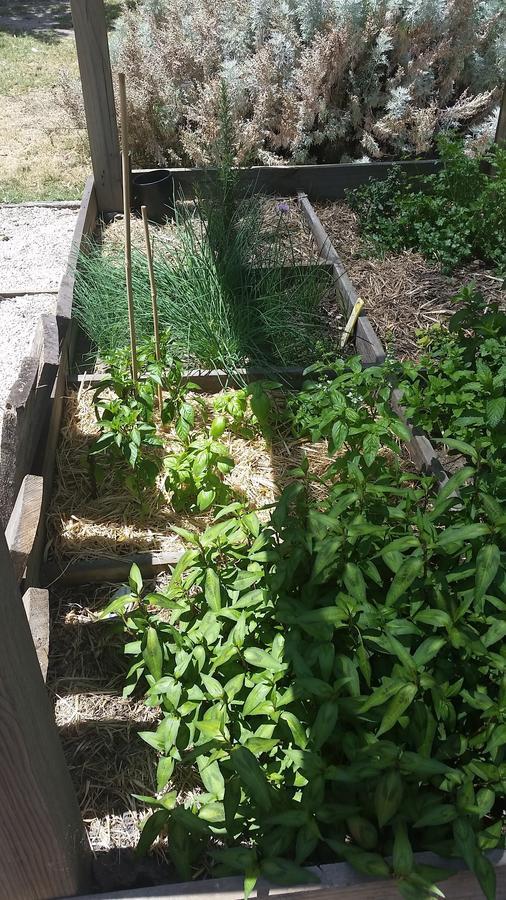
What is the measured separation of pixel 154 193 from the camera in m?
5.13

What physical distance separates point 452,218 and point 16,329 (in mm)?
2727

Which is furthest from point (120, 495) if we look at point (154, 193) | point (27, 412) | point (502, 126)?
point (502, 126)

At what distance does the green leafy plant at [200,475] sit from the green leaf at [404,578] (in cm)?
111

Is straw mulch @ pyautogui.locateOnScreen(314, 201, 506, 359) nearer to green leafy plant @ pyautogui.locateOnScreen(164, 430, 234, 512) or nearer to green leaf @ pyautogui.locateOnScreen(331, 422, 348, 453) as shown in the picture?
green leaf @ pyautogui.locateOnScreen(331, 422, 348, 453)

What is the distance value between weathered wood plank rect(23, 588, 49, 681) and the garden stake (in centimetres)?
218

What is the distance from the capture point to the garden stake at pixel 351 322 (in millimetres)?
3608

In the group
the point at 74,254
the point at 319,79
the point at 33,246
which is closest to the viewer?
the point at 74,254

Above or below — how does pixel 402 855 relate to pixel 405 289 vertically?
below

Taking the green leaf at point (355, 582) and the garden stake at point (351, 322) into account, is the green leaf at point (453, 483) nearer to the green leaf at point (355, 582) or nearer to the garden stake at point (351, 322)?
the green leaf at point (355, 582)

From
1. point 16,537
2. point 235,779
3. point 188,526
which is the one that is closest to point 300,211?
point 188,526

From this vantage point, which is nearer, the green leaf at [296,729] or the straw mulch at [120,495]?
the green leaf at [296,729]

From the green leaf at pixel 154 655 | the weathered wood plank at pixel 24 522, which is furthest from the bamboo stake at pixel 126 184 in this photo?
the green leaf at pixel 154 655

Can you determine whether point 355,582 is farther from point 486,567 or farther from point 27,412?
point 27,412

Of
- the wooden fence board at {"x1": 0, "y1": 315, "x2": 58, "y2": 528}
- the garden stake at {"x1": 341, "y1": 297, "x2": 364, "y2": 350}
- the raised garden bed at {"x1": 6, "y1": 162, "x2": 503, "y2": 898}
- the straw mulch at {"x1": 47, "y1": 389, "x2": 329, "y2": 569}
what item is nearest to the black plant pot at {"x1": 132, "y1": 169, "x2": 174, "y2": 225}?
the raised garden bed at {"x1": 6, "y1": 162, "x2": 503, "y2": 898}
